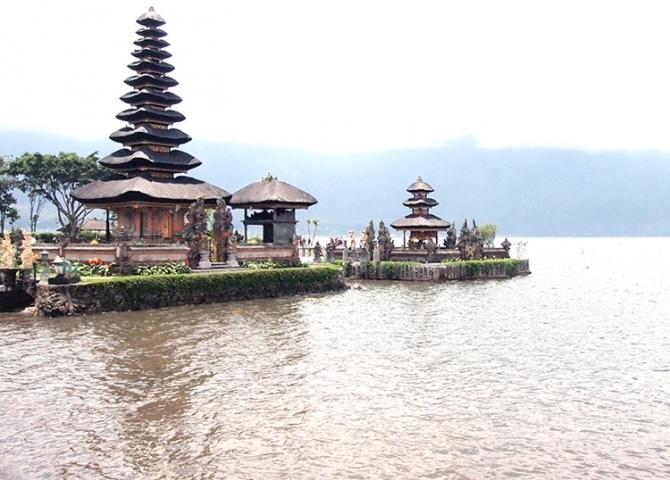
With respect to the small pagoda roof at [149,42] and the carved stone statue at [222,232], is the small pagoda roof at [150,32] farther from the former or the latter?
the carved stone statue at [222,232]

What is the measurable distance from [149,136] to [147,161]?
2399mm

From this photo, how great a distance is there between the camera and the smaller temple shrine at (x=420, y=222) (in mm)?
63281

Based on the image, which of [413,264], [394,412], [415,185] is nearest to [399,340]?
[394,412]

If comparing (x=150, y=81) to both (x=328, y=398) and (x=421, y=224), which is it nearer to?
(x=421, y=224)

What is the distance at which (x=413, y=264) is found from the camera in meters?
56.3

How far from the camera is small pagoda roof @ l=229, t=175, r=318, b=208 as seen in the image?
47000mm

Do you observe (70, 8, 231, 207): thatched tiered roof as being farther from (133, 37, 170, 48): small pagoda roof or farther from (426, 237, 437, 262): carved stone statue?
(426, 237, 437, 262): carved stone statue

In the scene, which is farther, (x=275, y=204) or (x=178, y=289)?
(x=275, y=204)

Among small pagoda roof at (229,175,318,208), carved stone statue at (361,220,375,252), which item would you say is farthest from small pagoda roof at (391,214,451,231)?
small pagoda roof at (229,175,318,208)

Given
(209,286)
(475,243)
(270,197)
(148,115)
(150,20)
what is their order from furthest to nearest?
(475,243), (150,20), (148,115), (270,197), (209,286)

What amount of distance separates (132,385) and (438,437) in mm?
8803

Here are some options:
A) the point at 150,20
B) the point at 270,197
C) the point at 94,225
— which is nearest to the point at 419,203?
the point at 270,197

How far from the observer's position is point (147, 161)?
45500 mm

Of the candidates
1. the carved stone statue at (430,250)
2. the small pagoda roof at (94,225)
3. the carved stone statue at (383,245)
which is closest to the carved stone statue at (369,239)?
the carved stone statue at (383,245)
